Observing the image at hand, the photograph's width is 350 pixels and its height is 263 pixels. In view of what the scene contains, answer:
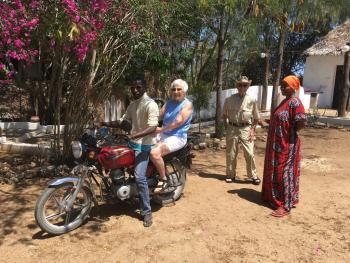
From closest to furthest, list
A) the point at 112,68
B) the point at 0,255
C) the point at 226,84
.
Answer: the point at 0,255 → the point at 112,68 → the point at 226,84

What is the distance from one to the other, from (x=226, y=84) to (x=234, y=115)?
13.3 m

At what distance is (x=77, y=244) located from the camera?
420 centimetres

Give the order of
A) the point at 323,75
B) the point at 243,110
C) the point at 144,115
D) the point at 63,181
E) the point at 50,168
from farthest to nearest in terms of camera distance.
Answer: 1. the point at 323,75
2. the point at 50,168
3. the point at 243,110
4. the point at 144,115
5. the point at 63,181

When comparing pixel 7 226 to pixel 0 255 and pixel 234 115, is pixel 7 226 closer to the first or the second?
pixel 0 255

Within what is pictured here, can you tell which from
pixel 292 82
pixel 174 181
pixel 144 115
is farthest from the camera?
pixel 174 181

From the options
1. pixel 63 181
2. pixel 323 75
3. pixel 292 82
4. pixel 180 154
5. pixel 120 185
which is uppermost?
pixel 323 75

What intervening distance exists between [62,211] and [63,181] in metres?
0.39

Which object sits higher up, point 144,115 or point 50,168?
point 144,115

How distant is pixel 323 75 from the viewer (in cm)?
1917

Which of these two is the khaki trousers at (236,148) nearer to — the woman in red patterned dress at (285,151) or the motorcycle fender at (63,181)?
the woman in red patterned dress at (285,151)

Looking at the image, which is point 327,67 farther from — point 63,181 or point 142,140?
point 63,181

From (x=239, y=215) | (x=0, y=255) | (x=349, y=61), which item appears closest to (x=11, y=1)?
(x=0, y=255)

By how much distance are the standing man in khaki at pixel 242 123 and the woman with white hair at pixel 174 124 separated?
4.30 feet

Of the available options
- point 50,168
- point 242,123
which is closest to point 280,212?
point 242,123
